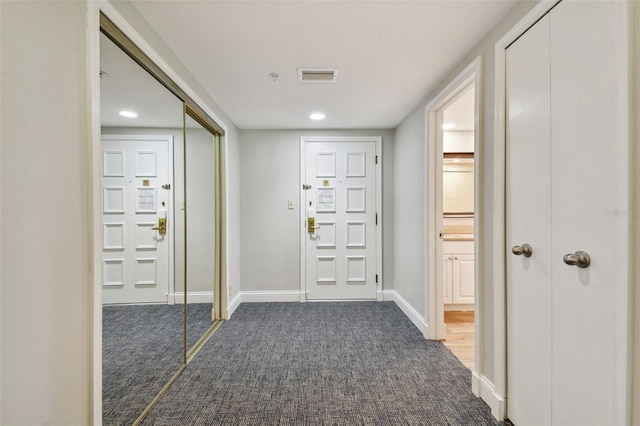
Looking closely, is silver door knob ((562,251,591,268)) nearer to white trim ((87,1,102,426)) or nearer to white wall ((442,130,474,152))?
white trim ((87,1,102,426))

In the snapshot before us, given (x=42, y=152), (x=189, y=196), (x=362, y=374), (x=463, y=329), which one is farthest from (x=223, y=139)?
(x=463, y=329)

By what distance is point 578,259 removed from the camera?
122 cm

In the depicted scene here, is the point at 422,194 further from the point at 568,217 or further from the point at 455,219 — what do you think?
the point at 568,217

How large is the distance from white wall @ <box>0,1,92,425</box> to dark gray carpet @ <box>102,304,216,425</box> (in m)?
0.23

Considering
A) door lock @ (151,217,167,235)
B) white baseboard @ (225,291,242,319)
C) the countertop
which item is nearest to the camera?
door lock @ (151,217,167,235)

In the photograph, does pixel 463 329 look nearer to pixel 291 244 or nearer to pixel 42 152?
pixel 291 244

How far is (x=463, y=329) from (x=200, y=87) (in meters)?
3.33

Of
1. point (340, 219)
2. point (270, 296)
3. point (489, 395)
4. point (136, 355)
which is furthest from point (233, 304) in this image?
point (489, 395)

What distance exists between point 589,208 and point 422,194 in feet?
5.80

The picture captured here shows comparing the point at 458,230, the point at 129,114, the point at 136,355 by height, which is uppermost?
the point at 129,114

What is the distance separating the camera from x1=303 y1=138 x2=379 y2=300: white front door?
13.0 feet

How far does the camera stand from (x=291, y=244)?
156 inches

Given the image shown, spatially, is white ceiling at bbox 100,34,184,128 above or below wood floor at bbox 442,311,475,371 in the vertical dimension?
above

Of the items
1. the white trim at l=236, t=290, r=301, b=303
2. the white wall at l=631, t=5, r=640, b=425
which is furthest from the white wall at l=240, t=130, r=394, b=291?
the white wall at l=631, t=5, r=640, b=425
